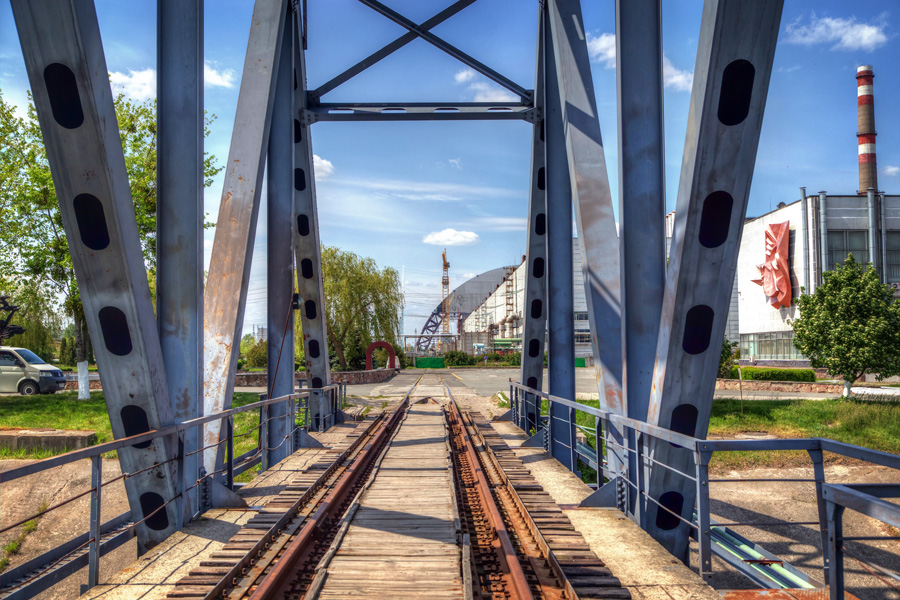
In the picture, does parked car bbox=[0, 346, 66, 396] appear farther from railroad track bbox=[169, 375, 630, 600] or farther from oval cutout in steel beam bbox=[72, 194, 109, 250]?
oval cutout in steel beam bbox=[72, 194, 109, 250]

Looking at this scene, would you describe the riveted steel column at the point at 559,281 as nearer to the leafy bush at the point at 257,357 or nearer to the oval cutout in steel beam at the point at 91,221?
the oval cutout in steel beam at the point at 91,221

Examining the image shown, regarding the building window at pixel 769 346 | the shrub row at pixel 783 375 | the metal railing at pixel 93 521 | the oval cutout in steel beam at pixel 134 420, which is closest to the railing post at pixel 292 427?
the metal railing at pixel 93 521

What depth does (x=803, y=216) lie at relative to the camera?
142 ft

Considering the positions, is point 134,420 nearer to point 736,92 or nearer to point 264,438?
point 264,438

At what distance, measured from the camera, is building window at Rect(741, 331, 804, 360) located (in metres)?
45.8

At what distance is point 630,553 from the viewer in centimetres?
460

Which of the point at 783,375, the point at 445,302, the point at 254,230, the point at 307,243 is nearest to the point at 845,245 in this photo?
the point at 783,375

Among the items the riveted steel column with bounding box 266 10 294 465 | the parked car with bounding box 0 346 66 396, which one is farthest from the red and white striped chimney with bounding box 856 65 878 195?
the parked car with bounding box 0 346 66 396

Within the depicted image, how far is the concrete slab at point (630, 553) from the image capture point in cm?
383

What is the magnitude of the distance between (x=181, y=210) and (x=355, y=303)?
3124 cm

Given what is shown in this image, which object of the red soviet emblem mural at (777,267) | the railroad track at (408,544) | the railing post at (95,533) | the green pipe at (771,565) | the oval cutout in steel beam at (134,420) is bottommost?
the green pipe at (771,565)

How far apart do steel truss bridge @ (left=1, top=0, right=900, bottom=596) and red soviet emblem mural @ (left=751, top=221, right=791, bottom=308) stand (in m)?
41.3

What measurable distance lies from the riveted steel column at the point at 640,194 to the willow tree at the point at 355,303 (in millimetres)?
30907

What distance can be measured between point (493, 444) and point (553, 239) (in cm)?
365
